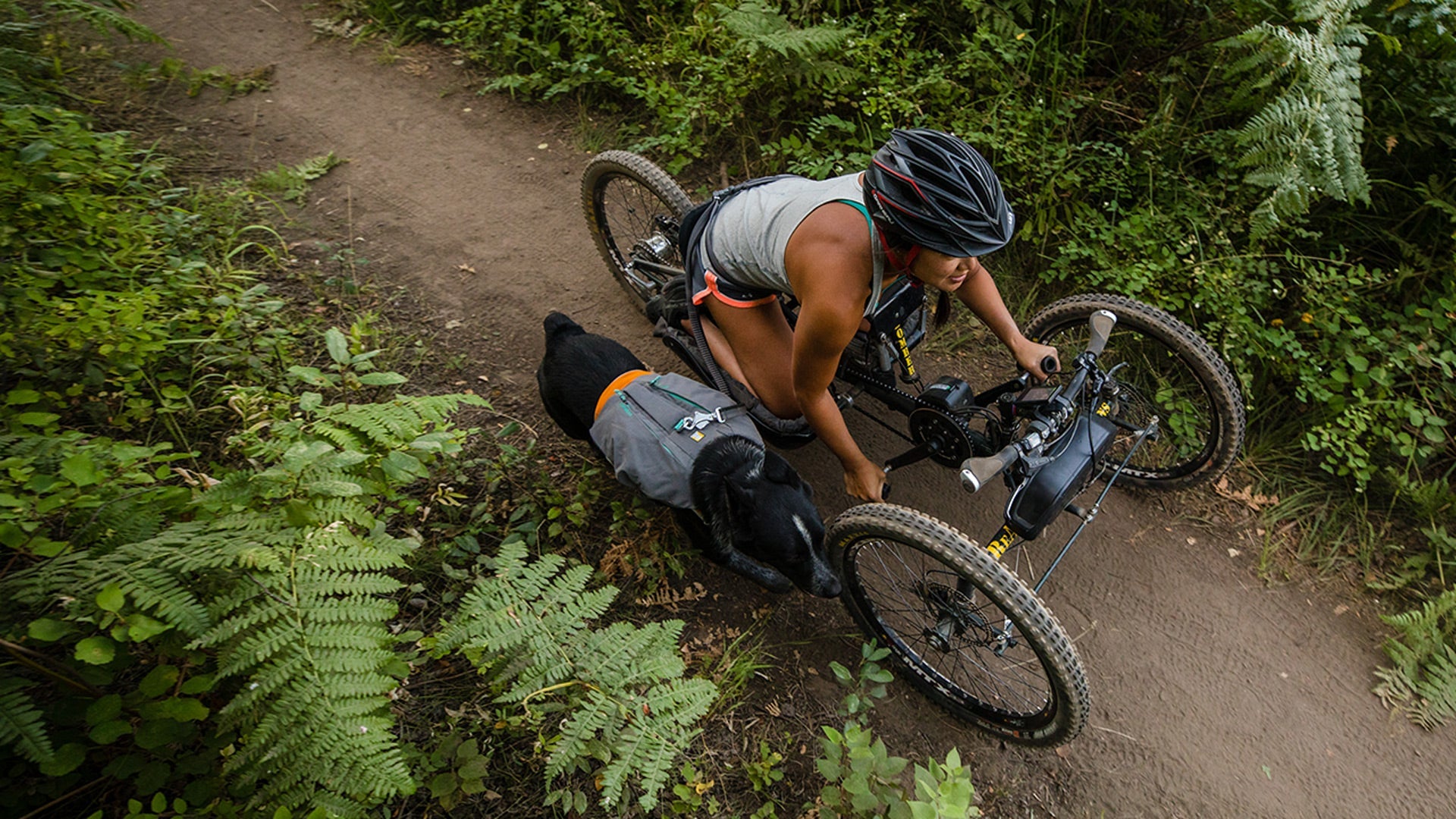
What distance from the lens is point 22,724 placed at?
1875mm

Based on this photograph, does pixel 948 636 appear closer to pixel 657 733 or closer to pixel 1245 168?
pixel 657 733

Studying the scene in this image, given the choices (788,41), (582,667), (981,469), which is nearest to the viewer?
(582,667)

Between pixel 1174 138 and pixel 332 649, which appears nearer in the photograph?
pixel 332 649

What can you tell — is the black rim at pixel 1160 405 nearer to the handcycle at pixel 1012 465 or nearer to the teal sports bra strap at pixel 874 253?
the handcycle at pixel 1012 465

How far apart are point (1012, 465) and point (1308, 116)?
246 centimetres

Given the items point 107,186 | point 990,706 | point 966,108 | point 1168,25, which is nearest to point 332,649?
point 990,706

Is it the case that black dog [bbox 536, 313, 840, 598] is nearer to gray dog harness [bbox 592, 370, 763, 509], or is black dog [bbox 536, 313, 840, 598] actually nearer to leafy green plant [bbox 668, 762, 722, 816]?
gray dog harness [bbox 592, 370, 763, 509]

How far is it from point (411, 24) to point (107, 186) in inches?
117

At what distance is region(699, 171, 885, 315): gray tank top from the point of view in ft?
9.11

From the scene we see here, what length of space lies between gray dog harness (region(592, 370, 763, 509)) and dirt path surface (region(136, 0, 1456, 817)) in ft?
2.37

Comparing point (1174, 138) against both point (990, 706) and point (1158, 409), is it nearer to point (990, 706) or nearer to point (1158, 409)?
point (1158, 409)

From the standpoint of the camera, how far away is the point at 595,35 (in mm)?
5367

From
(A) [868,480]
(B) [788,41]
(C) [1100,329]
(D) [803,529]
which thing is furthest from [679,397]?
(B) [788,41]

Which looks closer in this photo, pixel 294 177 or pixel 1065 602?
pixel 1065 602
